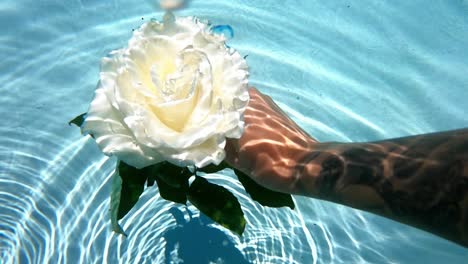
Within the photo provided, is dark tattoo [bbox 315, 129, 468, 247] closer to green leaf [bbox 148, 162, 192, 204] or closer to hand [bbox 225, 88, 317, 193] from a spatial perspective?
hand [bbox 225, 88, 317, 193]

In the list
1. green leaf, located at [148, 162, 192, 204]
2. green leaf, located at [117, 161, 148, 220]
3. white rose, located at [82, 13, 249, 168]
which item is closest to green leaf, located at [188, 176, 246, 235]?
green leaf, located at [148, 162, 192, 204]

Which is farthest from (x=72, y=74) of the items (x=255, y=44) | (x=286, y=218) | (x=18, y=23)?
(x=286, y=218)

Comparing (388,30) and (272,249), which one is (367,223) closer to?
(272,249)

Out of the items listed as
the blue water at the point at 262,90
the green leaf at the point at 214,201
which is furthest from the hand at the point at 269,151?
the blue water at the point at 262,90

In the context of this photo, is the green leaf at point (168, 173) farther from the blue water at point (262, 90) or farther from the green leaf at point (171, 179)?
the blue water at point (262, 90)

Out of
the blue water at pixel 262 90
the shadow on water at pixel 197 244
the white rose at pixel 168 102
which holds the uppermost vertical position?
the white rose at pixel 168 102

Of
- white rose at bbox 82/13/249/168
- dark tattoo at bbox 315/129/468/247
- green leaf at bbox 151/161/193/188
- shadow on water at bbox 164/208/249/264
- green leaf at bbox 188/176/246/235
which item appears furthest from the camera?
shadow on water at bbox 164/208/249/264
